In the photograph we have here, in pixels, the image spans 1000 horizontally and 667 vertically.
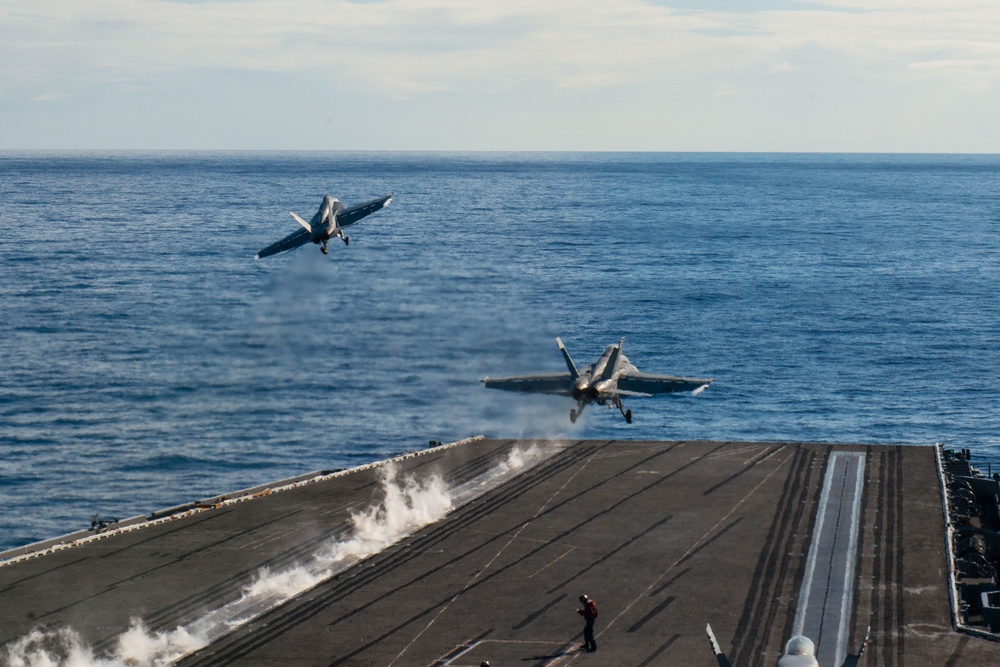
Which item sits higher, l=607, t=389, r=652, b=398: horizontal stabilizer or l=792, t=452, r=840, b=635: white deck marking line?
l=607, t=389, r=652, b=398: horizontal stabilizer

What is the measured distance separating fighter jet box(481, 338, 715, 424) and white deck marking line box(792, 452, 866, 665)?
10.5 metres

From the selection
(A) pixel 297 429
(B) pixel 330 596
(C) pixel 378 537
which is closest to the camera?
(B) pixel 330 596

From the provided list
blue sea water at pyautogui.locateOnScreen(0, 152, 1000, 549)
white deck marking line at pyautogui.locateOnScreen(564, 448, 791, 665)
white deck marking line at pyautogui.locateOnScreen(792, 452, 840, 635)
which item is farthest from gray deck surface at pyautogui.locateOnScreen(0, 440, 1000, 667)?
blue sea water at pyautogui.locateOnScreen(0, 152, 1000, 549)

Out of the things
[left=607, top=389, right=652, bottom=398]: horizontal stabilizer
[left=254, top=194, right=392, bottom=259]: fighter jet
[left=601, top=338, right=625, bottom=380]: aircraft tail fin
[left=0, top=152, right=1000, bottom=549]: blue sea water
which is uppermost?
[left=254, top=194, right=392, bottom=259]: fighter jet

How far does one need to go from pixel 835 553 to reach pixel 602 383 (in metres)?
14.8

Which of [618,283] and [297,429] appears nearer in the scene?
[297,429]

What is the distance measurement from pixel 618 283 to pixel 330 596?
13136cm

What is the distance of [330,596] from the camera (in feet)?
172

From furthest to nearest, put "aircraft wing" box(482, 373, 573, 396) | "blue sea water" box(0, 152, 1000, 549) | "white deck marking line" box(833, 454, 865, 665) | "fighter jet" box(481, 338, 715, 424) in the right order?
"blue sea water" box(0, 152, 1000, 549) → "aircraft wing" box(482, 373, 573, 396) → "fighter jet" box(481, 338, 715, 424) → "white deck marking line" box(833, 454, 865, 665)

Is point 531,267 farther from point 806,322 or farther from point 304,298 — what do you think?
point 806,322

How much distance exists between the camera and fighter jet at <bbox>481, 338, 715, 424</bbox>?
55344 mm

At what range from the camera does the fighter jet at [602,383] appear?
5534 cm

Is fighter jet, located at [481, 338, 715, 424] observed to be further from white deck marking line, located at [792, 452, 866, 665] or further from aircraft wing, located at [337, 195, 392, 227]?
aircraft wing, located at [337, 195, 392, 227]

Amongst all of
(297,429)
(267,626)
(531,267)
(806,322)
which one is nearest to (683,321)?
Answer: (806,322)
